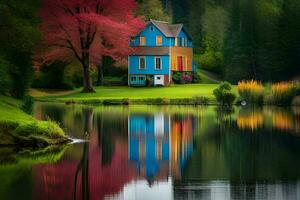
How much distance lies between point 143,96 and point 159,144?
3695 centimetres

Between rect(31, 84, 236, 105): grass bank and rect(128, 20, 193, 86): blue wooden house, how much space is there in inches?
193

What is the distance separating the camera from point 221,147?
28484 millimetres

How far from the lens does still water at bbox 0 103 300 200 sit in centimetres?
1816

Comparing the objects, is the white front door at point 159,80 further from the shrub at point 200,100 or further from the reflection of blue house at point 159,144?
the reflection of blue house at point 159,144

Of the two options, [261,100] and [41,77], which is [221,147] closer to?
[261,100]

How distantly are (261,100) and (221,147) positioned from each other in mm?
32840

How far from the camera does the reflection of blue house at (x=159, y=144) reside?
22953 mm

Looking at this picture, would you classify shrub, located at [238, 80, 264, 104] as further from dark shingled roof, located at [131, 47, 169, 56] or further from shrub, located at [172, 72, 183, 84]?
dark shingled roof, located at [131, 47, 169, 56]

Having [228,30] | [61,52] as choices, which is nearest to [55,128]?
[61,52]

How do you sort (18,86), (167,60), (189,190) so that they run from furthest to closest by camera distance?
(167,60)
(18,86)
(189,190)

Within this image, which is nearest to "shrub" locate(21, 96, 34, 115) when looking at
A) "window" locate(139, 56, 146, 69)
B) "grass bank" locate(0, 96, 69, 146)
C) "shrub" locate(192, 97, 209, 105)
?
"grass bank" locate(0, 96, 69, 146)

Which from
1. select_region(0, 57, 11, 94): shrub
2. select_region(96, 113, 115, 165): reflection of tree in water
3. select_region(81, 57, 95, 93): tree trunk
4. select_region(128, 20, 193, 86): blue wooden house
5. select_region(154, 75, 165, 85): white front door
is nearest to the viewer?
select_region(96, 113, 115, 165): reflection of tree in water

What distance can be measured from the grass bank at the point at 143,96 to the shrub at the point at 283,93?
519 cm

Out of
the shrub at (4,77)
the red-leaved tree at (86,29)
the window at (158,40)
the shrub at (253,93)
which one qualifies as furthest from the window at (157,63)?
the shrub at (4,77)
